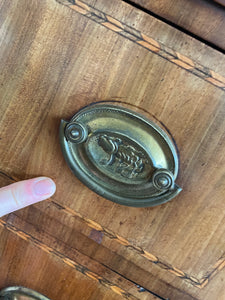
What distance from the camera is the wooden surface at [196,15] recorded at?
21.2 inches

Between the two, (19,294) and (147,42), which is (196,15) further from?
(19,294)

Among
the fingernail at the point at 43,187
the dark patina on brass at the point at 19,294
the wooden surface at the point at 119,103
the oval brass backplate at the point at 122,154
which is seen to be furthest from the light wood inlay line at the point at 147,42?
the dark patina on brass at the point at 19,294

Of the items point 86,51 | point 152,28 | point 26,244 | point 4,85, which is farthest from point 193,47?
point 26,244

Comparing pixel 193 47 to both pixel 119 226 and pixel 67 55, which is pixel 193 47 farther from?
Answer: pixel 119 226

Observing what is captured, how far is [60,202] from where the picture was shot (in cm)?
72

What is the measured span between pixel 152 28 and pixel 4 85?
0.32m

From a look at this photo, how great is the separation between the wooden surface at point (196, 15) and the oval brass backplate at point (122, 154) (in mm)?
178

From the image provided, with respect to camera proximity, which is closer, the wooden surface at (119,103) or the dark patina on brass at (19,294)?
the wooden surface at (119,103)

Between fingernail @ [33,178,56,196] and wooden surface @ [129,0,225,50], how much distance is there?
1.29ft

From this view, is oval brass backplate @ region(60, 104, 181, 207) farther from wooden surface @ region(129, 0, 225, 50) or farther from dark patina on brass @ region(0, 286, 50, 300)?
dark patina on brass @ region(0, 286, 50, 300)

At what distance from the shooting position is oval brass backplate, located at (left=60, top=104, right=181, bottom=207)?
61cm

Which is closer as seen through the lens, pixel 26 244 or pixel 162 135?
pixel 162 135

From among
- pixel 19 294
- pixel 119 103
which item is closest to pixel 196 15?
pixel 119 103

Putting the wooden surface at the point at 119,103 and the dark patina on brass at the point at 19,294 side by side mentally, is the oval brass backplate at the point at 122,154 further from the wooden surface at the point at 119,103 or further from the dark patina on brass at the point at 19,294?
A: the dark patina on brass at the point at 19,294
